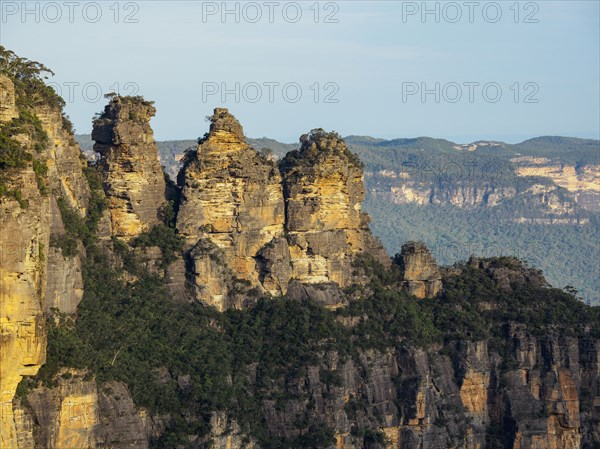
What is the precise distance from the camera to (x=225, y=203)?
72.4m

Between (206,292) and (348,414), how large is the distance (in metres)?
7.92

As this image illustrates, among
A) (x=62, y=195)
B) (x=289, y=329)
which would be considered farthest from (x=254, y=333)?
(x=62, y=195)

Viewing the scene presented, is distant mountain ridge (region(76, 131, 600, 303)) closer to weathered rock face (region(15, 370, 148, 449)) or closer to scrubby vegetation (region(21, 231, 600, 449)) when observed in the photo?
scrubby vegetation (region(21, 231, 600, 449))

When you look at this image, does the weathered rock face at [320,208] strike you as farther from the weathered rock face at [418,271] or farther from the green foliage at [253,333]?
the weathered rock face at [418,271]

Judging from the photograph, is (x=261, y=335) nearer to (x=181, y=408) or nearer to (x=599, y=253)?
(x=181, y=408)

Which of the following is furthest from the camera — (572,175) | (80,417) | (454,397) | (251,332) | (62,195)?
(572,175)

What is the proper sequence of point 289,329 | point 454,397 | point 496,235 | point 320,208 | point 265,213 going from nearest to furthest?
point 289,329, point 265,213, point 320,208, point 454,397, point 496,235

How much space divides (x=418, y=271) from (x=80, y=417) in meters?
26.7

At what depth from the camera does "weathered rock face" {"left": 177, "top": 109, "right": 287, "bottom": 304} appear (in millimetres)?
71750

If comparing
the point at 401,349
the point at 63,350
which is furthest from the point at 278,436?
the point at 63,350

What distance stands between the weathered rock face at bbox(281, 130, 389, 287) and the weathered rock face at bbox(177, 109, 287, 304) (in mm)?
1967

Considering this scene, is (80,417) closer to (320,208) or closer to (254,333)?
(254,333)

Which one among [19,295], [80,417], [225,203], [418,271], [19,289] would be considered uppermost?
[225,203]

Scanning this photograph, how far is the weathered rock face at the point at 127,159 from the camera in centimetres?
7031
